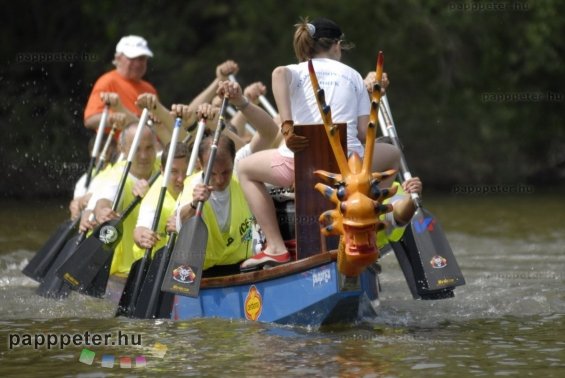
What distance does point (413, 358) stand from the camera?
689 centimetres

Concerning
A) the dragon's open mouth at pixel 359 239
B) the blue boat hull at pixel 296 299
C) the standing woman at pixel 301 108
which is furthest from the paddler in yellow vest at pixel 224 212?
the dragon's open mouth at pixel 359 239

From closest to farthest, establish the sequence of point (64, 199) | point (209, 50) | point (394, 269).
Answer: point (394, 269)
point (64, 199)
point (209, 50)

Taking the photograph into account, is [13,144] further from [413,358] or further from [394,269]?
[413,358]

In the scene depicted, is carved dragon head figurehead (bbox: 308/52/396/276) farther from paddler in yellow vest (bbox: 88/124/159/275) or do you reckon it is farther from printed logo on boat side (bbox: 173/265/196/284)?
paddler in yellow vest (bbox: 88/124/159/275)

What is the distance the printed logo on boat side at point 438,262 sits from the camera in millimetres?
8273

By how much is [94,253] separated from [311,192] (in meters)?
2.39

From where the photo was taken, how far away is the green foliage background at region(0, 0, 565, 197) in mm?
20719

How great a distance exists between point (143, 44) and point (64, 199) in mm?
7867

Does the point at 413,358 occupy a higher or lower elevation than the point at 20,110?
lower

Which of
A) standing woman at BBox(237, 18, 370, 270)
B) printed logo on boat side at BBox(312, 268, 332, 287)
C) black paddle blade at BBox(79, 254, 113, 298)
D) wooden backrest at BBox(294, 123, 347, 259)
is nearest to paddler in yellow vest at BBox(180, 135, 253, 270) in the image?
standing woman at BBox(237, 18, 370, 270)

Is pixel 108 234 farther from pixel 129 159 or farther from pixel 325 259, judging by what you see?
pixel 325 259

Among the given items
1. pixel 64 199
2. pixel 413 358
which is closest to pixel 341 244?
pixel 413 358

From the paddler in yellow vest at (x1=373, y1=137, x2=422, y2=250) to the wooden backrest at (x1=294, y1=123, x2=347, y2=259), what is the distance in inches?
12.7

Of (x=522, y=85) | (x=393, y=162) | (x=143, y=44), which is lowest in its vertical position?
(x=393, y=162)
